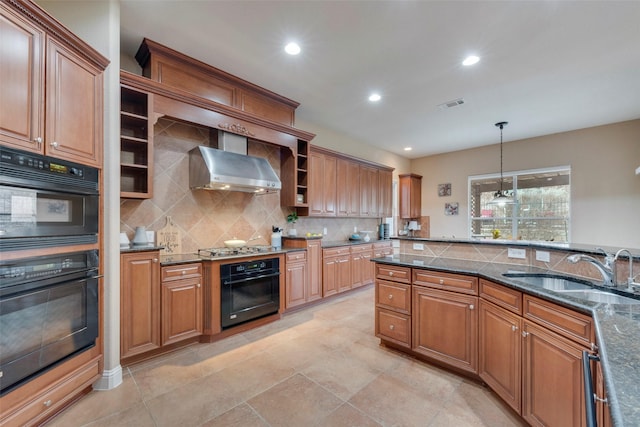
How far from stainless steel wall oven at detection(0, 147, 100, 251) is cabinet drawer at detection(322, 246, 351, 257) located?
9.63 feet

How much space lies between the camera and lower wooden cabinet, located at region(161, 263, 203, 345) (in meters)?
2.62

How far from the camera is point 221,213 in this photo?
3.57 m

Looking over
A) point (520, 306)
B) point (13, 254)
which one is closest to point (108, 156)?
point (13, 254)

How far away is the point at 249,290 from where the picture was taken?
3.21 m

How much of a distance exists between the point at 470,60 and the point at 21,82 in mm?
3595

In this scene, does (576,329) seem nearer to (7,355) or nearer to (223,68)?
(7,355)

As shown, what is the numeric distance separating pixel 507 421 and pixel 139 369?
2.89 metres

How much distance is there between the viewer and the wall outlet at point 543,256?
224 centimetres

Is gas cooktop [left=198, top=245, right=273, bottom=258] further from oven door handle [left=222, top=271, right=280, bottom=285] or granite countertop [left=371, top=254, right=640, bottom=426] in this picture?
granite countertop [left=371, top=254, right=640, bottom=426]

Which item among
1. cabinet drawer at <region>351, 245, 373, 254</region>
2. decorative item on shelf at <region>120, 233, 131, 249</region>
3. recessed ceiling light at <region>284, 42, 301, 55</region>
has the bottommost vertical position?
cabinet drawer at <region>351, 245, 373, 254</region>

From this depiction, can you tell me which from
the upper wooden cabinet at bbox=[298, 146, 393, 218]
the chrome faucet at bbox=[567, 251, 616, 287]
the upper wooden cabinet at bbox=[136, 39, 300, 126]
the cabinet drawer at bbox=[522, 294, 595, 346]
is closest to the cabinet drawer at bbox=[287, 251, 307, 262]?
the upper wooden cabinet at bbox=[298, 146, 393, 218]

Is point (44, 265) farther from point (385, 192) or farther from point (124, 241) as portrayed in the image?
point (385, 192)

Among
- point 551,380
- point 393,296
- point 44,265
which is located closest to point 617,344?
point 551,380

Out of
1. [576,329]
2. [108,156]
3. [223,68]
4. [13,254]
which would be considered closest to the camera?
[576,329]
